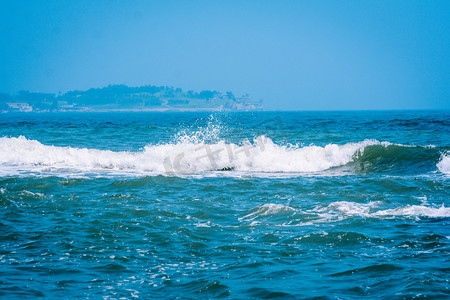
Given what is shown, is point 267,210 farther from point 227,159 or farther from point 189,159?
point 189,159

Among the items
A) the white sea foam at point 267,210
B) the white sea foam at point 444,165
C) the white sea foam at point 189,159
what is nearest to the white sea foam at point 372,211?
the white sea foam at point 267,210

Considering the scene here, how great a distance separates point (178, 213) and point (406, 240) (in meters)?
4.17

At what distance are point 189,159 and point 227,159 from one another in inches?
54.9

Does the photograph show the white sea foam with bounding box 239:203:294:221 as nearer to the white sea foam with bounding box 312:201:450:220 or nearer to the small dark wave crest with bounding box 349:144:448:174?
the white sea foam with bounding box 312:201:450:220

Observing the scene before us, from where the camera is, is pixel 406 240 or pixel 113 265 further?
pixel 406 240

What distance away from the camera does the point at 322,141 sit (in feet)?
81.5

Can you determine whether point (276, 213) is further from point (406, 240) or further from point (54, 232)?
point (54, 232)

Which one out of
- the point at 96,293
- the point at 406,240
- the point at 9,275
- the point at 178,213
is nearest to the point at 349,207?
the point at 406,240

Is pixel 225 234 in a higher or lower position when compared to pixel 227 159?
lower

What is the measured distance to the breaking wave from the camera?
15276 mm

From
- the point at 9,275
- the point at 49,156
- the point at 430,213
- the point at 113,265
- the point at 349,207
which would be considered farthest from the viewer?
the point at 49,156

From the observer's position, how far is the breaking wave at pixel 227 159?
50.1ft

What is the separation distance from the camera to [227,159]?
1641 cm

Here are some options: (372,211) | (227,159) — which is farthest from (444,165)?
(372,211)
